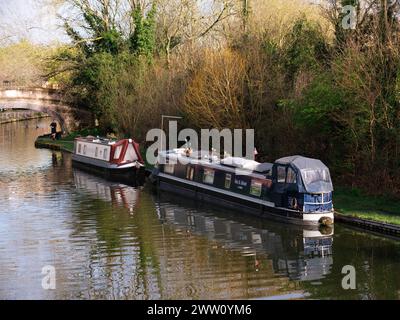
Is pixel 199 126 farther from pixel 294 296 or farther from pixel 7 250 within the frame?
pixel 294 296

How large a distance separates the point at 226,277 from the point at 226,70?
1533 cm

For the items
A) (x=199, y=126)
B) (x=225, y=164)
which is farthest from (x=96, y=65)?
(x=225, y=164)

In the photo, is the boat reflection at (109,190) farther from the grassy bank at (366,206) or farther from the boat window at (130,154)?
the grassy bank at (366,206)

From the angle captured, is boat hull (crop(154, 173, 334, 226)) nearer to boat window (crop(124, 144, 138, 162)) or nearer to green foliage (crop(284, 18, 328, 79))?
boat window (crop(124, 144, 138, 162))

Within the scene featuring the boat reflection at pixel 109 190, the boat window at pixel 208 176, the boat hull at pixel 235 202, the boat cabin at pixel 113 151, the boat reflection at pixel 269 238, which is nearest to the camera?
the boat reflection at pixel 269 238

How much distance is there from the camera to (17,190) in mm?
30234

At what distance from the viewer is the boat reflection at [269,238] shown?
17.0 metres

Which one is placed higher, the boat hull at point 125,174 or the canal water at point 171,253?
the boat hull at point 125,174

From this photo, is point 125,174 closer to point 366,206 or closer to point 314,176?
point 314,176

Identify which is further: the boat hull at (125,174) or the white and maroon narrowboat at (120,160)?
the white and maroon narrowboat at (120,160)

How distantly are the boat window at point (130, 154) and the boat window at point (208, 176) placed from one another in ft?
28.9

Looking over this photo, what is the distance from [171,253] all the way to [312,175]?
586cm

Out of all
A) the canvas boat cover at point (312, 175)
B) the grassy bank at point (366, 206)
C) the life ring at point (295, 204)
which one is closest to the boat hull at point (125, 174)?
the grassy bank at point (366, 206)

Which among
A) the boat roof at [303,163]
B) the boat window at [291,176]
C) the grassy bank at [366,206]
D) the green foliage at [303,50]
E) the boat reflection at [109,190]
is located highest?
the green foliage at [303,50]
